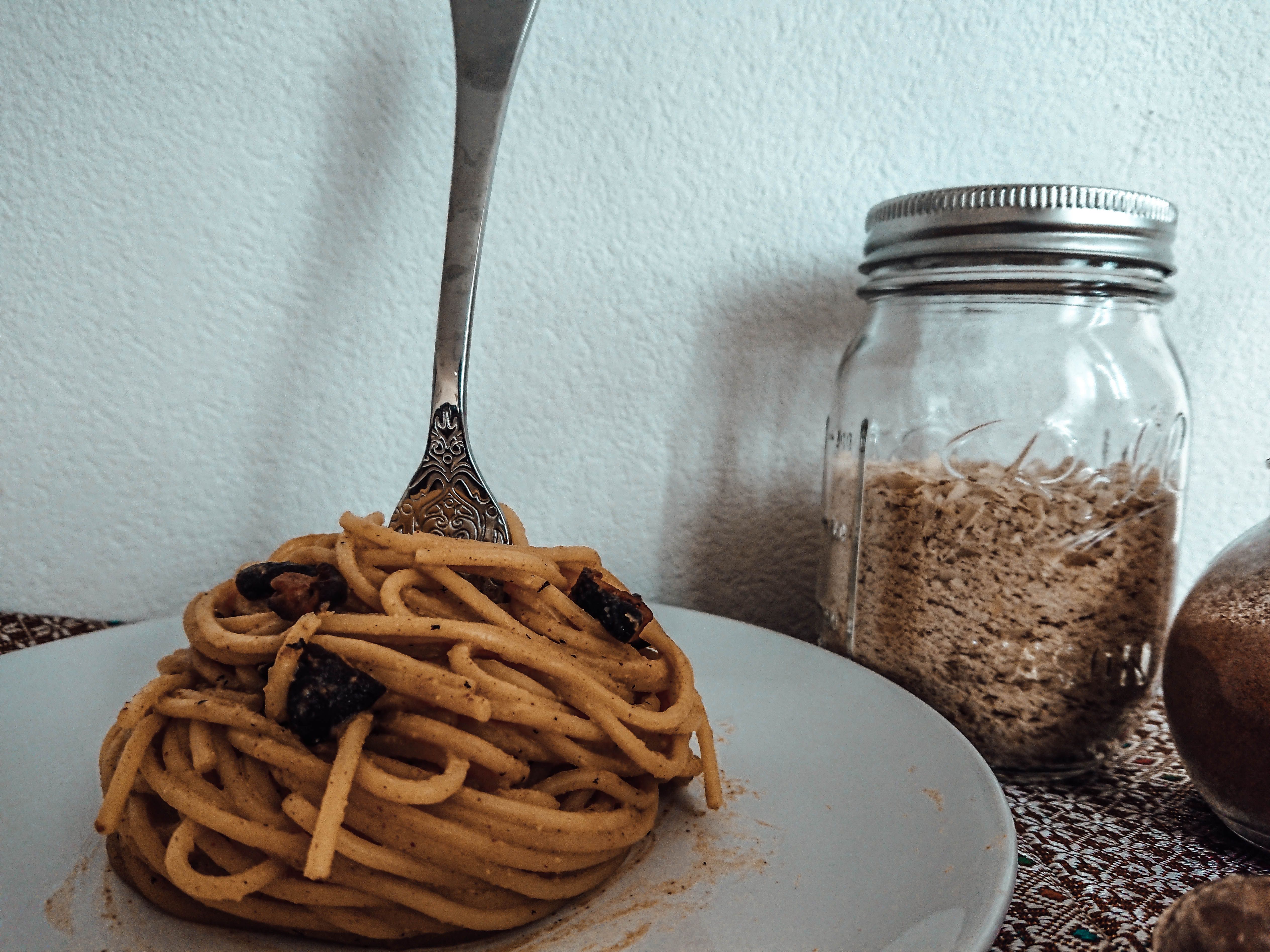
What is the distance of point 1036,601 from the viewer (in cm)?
75

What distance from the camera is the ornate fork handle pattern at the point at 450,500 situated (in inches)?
31.3

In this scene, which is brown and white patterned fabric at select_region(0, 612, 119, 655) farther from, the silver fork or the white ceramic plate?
the silver fork

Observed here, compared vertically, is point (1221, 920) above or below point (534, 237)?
below

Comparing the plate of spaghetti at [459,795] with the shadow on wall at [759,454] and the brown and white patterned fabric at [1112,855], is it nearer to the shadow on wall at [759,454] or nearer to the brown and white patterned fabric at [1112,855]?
the brown and white patterned fabric at [1112,855]

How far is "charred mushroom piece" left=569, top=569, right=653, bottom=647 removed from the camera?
638 mm

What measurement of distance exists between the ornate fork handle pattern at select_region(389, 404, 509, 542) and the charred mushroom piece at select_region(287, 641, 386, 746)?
262 millimetres

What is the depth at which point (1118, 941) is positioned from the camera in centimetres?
52

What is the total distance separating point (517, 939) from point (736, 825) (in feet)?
0.55

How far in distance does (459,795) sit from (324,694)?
0.10m

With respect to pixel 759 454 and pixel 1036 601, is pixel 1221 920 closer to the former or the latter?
pixel 1036 601

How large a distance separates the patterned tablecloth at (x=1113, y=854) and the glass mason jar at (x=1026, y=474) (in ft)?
0.15

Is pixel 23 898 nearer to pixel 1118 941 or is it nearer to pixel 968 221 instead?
pixel 1118 941

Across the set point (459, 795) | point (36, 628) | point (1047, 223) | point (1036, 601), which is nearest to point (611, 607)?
point (459, 795)

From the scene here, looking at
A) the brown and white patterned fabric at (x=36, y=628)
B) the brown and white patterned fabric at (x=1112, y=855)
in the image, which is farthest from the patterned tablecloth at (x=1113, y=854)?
the brown and white patterned fabric at (x=36, y=628)
